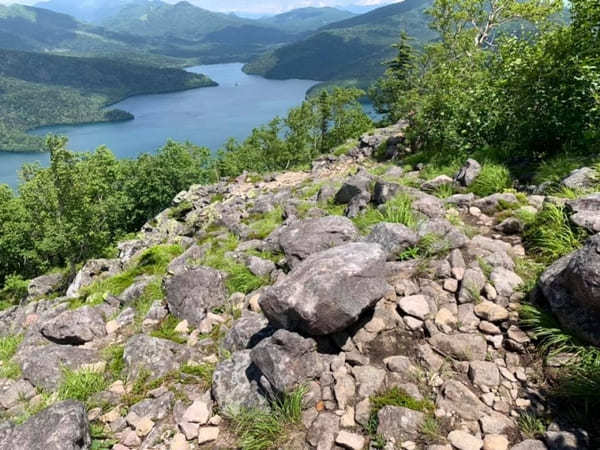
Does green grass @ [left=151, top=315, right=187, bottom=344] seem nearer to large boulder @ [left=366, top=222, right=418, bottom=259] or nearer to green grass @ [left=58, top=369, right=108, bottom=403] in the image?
green grass @ [left=58, top=369, right=108, bottom=403]

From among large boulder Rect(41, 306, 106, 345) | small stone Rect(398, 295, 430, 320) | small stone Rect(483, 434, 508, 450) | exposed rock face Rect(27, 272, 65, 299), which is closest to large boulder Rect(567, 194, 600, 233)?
small stone Rect(398, 295, 430, 320)

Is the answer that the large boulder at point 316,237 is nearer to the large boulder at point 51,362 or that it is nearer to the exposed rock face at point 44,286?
the large boulder at point 51,362

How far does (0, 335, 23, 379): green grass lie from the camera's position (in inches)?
244

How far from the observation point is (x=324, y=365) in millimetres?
4547

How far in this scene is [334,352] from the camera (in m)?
4.77

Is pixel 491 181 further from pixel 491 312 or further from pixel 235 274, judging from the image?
pixel 235 274

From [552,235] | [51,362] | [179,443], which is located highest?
[552,235]

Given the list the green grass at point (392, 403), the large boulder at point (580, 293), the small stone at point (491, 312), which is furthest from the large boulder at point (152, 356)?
the large boulder at point (580, 293)

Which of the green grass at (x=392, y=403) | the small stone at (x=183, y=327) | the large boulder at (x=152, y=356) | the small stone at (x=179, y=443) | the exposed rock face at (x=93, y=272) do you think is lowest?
the exposed rock face at (x=93, y=272)

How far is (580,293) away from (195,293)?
608 centimetres

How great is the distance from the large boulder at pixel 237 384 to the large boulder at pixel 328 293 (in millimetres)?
695

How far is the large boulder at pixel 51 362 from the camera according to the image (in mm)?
5773

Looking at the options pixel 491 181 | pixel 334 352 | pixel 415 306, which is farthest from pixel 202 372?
pixel 491 181

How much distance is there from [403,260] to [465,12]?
30.8 meters
